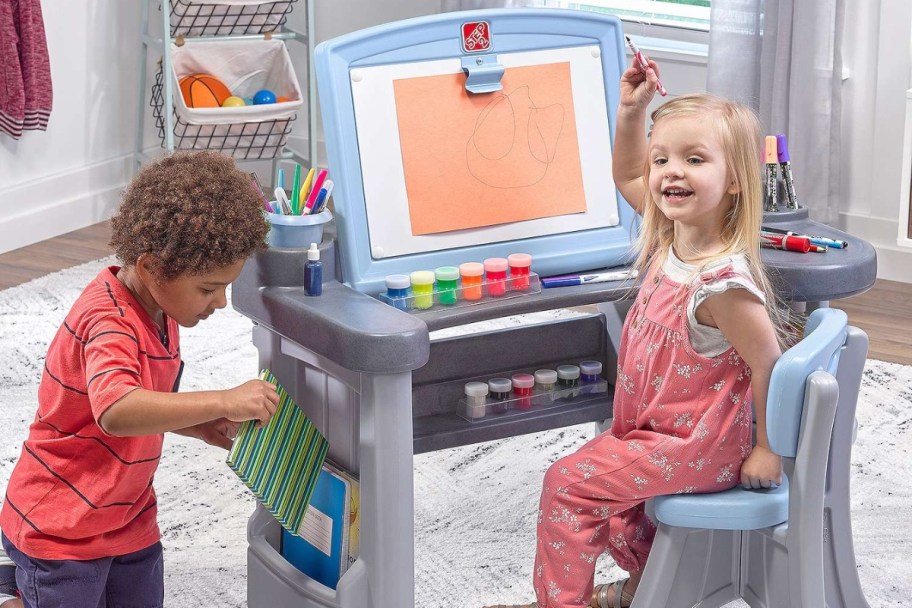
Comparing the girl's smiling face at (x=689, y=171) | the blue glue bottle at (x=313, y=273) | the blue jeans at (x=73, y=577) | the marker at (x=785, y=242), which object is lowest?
the blue jeans at (x=73, y=577)

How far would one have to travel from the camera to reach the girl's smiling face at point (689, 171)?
4.64 feet

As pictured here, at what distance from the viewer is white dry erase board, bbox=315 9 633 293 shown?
155 centimetres

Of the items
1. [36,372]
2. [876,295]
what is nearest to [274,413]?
[36,372]

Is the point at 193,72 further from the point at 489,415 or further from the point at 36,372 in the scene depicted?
the point at 489,415

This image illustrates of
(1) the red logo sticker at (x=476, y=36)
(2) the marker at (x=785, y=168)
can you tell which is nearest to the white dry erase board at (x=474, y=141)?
(1) the red logo sticker at (x=476, y=36)

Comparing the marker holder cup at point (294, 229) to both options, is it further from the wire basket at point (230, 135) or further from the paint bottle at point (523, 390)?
the wire basket at point (230, 135)

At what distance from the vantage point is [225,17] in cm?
390

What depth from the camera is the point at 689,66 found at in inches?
136

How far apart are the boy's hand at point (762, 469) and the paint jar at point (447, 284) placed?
42cm

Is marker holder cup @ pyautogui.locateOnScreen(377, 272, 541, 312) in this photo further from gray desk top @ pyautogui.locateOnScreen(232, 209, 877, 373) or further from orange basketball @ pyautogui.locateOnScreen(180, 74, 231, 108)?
orange basketball @ pyautogui.locateOnScreen(180, 74, 231, 108)

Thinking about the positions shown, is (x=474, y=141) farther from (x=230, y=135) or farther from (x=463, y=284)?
(x=230, y=135)

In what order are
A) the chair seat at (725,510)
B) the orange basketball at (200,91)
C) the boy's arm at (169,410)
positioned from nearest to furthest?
the boy's arm at (169,410)
the chair seat at (725,510)
the orange basketball at (200,91)

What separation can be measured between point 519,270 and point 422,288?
0.14 m

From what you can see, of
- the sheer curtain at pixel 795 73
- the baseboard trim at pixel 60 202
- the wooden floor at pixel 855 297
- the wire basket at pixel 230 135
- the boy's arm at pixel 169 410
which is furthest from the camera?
the wire basket at pixel 230 135
